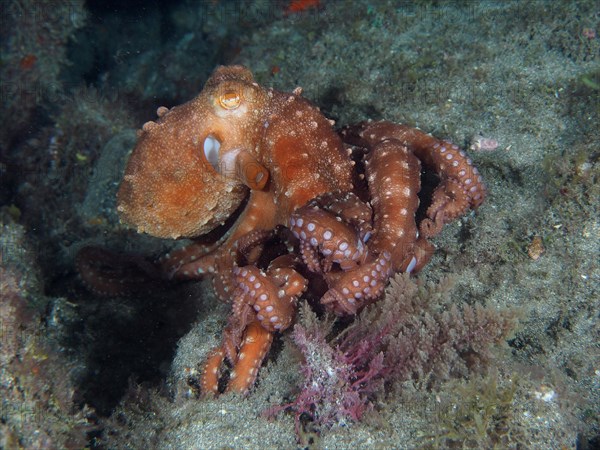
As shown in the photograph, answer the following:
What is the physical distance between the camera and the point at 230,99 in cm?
360

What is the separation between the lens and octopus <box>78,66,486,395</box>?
3191 mm

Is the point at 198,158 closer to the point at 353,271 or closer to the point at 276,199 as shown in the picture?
the point at 276,199

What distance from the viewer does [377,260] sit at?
10.5ft

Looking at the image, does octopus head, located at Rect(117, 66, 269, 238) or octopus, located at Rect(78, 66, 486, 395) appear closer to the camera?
octopus, located at Rect(78, 66, 486, 395)

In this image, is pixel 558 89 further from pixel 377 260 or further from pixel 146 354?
pixel 146 354

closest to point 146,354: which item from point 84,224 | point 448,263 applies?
point 84,224

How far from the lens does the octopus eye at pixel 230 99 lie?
11.8 feet

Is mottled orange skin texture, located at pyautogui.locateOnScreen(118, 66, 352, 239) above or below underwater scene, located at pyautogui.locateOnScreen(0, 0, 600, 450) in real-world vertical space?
above

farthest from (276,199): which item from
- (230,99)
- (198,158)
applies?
(230,99)

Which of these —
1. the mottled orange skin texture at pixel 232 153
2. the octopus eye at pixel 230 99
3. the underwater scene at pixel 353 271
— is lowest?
the underwater scene at pixel 353 271

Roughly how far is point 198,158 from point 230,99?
56cm

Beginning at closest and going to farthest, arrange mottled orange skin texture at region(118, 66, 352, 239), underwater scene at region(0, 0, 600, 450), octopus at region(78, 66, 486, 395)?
1. underwater scene at region(0, 0, 600, 450)
2. octopus at region(78, 66, 486, 395)
3. mottled orange skin texture at region(118, 66, 352, 239)

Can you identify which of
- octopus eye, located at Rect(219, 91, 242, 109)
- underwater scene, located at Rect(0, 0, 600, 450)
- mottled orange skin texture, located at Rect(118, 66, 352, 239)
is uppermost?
octopus eye, located at Rect(219, 91, 242, 109)

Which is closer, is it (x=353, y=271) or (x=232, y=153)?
(x=353, y=271)
